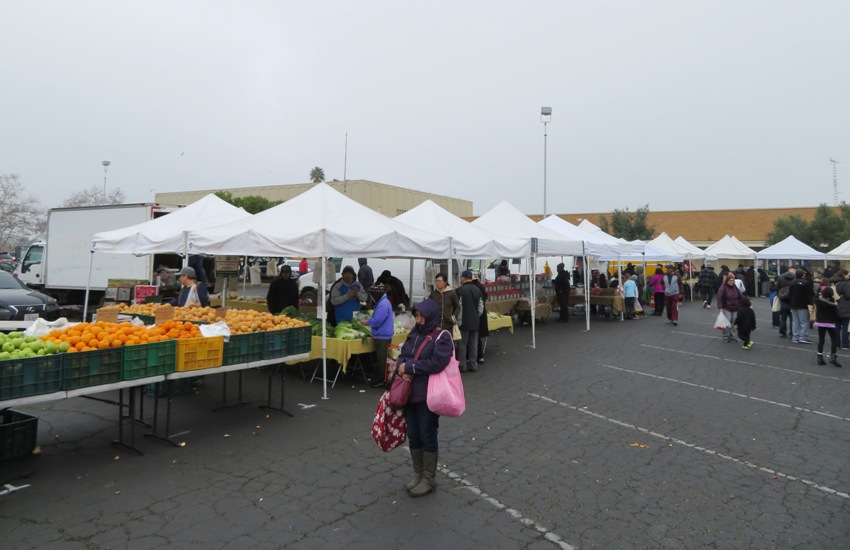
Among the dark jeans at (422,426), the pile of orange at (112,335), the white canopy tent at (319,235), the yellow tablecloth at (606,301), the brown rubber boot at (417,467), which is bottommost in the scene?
the brown rubber boot at (417,467)

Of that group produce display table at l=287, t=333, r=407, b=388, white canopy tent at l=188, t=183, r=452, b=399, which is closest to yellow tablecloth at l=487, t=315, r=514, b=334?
white canopy tent at l=188, t=183, r=452, b=399

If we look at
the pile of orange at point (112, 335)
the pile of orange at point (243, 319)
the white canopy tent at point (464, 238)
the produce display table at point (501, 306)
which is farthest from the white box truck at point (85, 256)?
the pile of orange at point (112, 335)

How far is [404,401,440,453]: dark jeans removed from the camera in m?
4.25

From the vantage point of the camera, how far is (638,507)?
13.7 ft

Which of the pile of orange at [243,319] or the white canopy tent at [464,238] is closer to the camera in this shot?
the pile of orange at [243,319]

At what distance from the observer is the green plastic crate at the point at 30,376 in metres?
3.94

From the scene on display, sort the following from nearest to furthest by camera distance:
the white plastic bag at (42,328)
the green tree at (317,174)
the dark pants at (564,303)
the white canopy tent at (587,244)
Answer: the white plastic bag at (42,328) < the white canopy tent at (587,244) < the dark pants at (564,303) < the green tree at (317,174)

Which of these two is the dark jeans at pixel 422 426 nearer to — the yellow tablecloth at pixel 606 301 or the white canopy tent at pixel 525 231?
the white canopy tent at pixel 525 231

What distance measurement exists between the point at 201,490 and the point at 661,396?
6609 mm

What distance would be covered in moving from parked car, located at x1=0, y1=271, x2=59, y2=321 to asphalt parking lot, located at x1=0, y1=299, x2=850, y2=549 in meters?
6.81

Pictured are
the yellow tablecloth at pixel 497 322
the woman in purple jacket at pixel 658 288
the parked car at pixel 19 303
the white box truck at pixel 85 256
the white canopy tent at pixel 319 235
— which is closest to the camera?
the white canopy tent at pixel 319 235

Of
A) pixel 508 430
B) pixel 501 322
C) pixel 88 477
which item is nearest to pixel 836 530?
pixel 508 430

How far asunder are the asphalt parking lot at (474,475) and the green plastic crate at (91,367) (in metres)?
0.88

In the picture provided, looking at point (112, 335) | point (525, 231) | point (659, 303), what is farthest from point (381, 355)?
point (659, 303)
